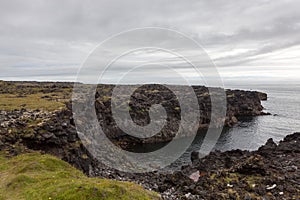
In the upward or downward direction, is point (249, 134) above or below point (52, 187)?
below

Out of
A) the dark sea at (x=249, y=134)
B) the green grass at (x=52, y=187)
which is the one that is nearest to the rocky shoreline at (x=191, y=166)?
the green grass at (x=52, y=187)

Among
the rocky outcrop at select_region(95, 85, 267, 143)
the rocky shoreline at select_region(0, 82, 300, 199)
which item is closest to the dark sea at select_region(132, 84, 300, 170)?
the rocky outcrop at select_region(95, 85, 267, 143)

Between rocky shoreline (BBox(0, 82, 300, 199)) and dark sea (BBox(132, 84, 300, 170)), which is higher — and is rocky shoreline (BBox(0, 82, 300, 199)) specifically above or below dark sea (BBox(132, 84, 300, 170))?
above

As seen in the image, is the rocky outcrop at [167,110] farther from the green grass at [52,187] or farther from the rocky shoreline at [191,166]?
the green grass at [52,187]

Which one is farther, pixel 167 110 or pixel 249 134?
pixel 167 110

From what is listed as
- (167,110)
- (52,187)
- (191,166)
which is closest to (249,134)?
(167,110)

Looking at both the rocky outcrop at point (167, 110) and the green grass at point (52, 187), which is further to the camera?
the rocky outcrop at point (167, 110)

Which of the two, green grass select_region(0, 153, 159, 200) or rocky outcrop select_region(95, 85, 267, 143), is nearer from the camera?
green grass select_region(0, 153, 159, 200)

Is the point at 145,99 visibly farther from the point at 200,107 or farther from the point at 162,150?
the point at 162,150

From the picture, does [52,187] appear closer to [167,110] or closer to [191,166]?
[191,166]

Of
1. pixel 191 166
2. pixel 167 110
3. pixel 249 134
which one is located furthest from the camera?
pixel 167 110

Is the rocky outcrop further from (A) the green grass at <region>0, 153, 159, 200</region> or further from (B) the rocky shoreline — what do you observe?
(A) the green grass at <region>0, 153, 159, 200</region>

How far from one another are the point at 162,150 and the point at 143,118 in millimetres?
24818

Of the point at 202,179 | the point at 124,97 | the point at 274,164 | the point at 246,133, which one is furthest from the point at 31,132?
the point at 246,133
